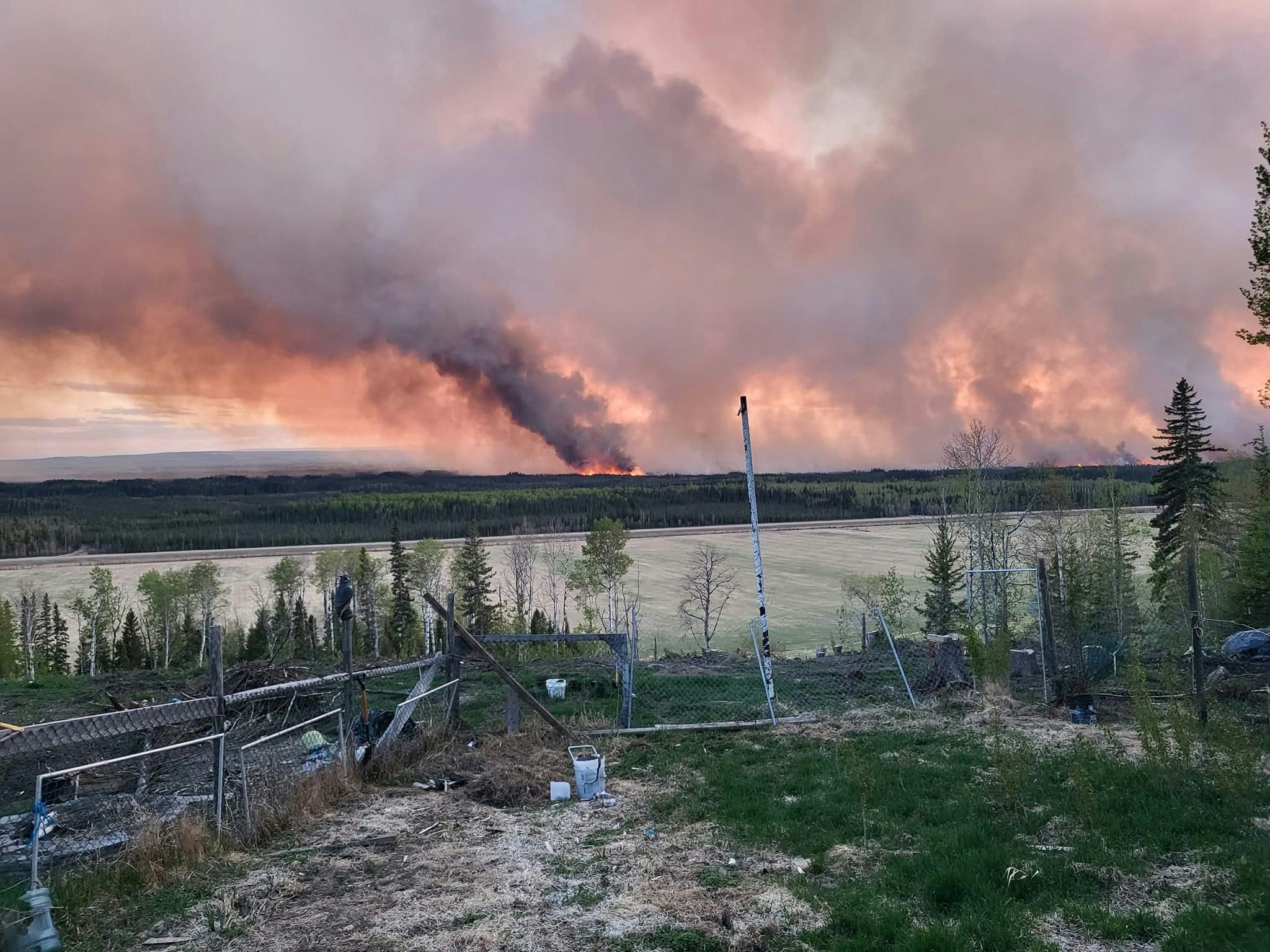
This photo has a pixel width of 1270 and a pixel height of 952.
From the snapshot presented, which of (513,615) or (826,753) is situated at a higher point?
(826,753)

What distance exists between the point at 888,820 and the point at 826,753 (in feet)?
10.8

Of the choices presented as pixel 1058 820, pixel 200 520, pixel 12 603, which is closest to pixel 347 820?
pixel 1058 820

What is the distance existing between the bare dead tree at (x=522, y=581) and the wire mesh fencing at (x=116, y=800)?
5669cm

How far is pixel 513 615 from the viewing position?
77875 millimetres

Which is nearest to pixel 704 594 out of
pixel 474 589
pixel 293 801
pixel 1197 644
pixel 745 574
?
pixel 745 574

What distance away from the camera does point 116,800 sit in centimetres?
1046

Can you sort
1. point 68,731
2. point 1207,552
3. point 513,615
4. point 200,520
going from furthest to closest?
point 200,520
point 513,615
point 1207,552
point 68,731

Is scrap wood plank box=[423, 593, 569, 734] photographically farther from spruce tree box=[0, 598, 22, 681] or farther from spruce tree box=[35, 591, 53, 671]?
spruce tree box=[35, 591, 53, 671]

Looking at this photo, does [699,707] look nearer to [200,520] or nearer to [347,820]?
[347,820]

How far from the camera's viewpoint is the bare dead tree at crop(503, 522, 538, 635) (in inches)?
2915

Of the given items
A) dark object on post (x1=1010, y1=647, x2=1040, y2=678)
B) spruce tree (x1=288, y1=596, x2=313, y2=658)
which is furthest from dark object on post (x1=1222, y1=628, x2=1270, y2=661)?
spruce tree (x1=288, y1=596, x2=313, y2=658)

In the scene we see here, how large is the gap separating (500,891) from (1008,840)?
4.92m

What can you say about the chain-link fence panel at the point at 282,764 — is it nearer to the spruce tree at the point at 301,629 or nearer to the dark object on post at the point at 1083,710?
the dark object on post at the point at 1083,710

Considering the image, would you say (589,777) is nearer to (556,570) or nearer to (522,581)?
(522,581)
